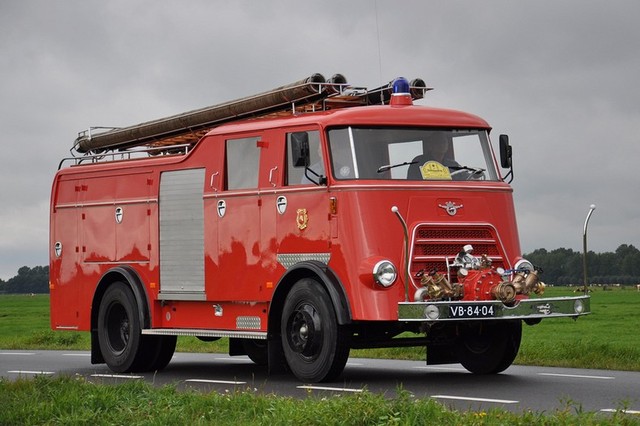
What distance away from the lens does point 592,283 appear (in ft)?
396

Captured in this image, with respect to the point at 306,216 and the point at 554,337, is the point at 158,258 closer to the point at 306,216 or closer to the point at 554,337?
the point at 306,216

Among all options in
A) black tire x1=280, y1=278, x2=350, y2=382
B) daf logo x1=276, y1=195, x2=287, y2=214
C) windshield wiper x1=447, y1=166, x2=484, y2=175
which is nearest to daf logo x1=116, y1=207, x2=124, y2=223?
daf logo x1=276, y1=195, x2=287, y2=214

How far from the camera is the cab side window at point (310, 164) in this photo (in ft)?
51.4

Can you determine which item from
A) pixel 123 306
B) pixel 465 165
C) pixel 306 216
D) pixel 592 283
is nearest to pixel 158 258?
pixel 123 306

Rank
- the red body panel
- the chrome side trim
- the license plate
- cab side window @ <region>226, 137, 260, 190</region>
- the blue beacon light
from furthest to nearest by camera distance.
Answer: cab side window @ <region>226, 137, 260, 190</region> → the blue beacon light → the chrome side trim → the red body panel → the license plate

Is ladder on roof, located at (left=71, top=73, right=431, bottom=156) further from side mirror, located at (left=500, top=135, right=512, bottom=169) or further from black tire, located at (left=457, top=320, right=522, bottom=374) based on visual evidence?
black tire, located at (left=457, top=320, right=522, bottom=374)

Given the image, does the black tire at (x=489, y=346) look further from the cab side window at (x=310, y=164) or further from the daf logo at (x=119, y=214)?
the daf logo at (x=119, y=214)

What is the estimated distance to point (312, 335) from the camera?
15.1 m

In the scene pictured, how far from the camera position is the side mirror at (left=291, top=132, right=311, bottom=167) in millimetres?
15547

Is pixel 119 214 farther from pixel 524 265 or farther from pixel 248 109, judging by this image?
pixel 524 265

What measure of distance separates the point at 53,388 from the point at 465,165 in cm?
574

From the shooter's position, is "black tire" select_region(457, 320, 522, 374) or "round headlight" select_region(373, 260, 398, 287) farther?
"black tire" select_region(457, 320, 522, 374)

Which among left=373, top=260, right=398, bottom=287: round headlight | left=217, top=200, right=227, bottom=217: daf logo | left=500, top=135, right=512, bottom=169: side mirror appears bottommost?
left=373, top=260, right=398, bottom=287: round headlight

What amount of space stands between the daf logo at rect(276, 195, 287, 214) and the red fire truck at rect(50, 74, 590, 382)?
0.14 feet
